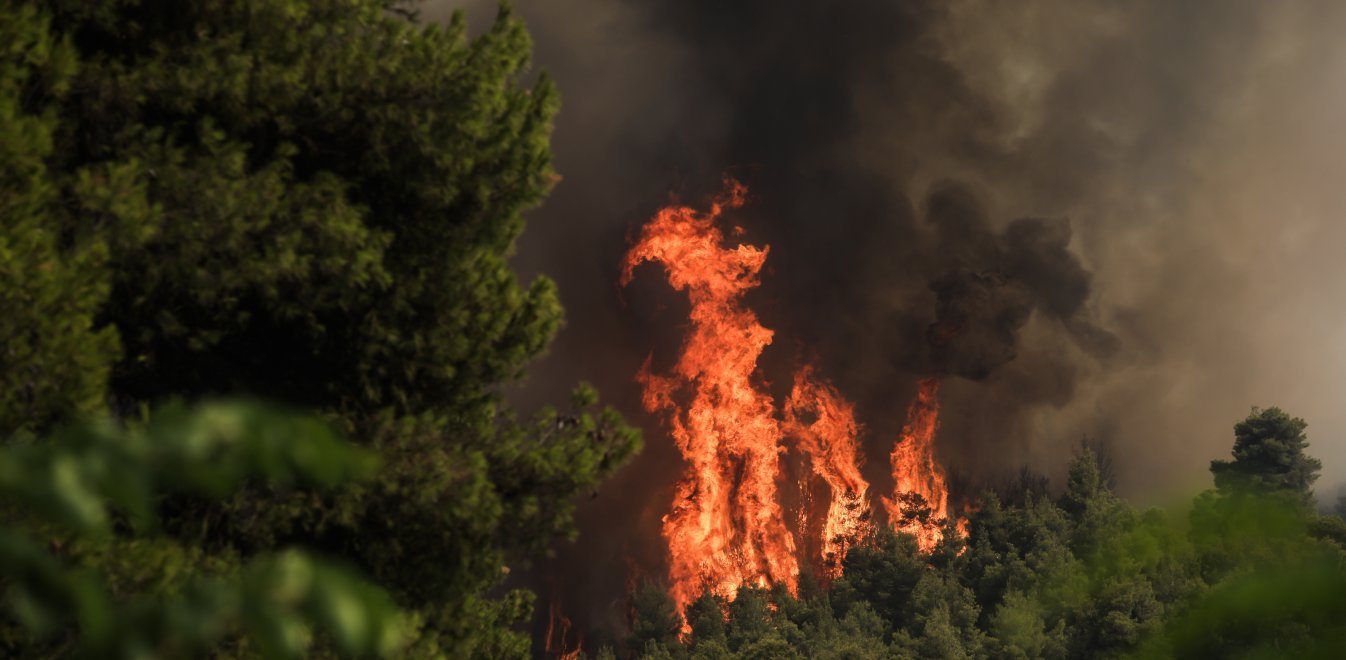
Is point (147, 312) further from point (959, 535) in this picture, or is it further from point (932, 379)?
point (932, 379)

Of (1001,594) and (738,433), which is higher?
(738,433)

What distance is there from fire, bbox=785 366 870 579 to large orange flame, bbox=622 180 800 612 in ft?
6.03

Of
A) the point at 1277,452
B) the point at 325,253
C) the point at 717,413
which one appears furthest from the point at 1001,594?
the point at 325,253

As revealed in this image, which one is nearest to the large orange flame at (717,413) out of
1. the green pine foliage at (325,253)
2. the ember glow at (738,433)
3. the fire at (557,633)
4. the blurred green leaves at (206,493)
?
the ember glow at (738,433)

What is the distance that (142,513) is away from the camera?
131 centimetres

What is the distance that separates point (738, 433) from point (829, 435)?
237 inches

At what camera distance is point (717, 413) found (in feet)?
223

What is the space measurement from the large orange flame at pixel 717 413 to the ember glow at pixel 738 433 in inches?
2.5

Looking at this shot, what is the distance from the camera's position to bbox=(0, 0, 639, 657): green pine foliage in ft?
26.5

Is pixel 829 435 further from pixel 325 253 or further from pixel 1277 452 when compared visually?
pixel 325 253

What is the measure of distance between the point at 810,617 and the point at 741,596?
3.66 metres

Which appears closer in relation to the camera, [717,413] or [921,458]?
[717,413]

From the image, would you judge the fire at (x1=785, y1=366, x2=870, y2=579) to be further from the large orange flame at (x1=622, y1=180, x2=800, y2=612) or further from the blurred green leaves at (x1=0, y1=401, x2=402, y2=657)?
the blurred green leaves at (x1=0, y1=401, x2=402, y2=657)

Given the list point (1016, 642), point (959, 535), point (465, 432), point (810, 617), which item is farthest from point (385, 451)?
Answer: point (959, 535)
